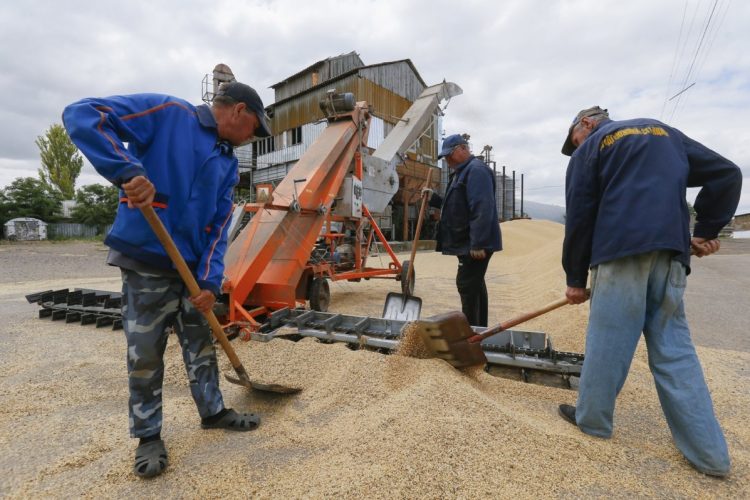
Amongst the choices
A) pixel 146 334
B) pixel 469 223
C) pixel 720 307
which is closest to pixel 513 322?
pixel 469 223

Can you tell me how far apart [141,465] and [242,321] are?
5.29 ft

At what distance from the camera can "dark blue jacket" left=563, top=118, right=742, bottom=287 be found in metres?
1.63

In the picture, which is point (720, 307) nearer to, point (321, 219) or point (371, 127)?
point (321, 219)

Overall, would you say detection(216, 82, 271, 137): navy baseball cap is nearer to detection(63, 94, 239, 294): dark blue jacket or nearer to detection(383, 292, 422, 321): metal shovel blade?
detection(63, 94, 239, 294): dark blue jacket

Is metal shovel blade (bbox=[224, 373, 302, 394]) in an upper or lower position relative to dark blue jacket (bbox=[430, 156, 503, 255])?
lower

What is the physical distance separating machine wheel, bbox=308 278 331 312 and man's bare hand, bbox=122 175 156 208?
316cm

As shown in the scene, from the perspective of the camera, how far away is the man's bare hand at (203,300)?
5.61 feet

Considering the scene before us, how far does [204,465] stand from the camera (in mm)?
1637

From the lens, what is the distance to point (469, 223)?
3.28 metres

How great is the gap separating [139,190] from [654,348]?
2233 mm

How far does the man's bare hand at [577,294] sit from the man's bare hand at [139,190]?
195cm

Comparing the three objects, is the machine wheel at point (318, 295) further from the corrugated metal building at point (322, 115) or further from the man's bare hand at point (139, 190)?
the corrugated metal building at point (322, 115)

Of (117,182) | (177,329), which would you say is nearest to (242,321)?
(177,329)

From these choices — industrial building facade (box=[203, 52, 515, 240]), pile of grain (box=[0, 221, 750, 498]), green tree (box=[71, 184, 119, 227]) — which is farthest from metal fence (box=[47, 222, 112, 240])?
pile of grain (box=[0, 221, 750, 498])
